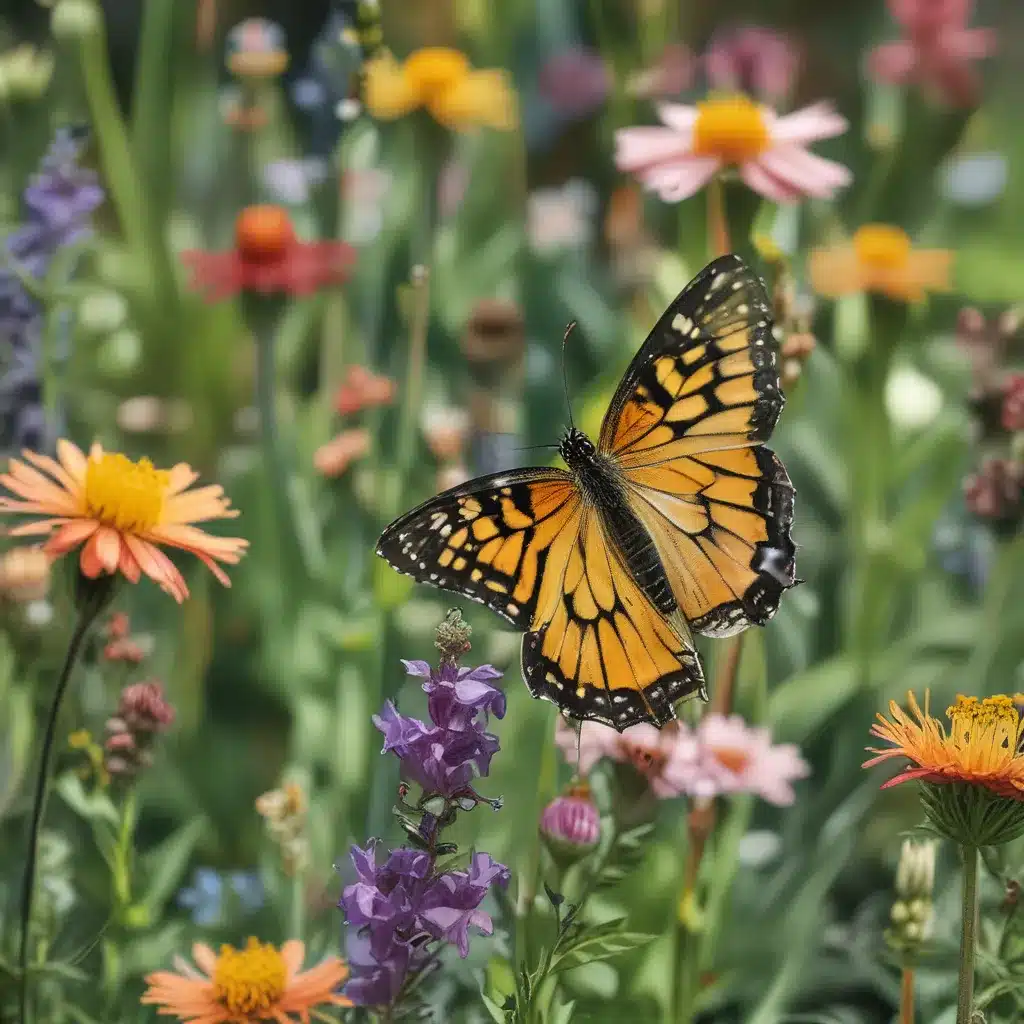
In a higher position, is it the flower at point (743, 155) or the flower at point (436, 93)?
the flower at point (436, 93)

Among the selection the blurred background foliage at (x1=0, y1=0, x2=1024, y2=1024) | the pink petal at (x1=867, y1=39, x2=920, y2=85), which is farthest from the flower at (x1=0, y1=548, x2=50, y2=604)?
the pink petal at (x1=867, y1=39, x2=920, y2=85)

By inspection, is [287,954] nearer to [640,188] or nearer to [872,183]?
[640,188]

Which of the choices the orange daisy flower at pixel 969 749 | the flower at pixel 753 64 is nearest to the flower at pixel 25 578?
the orange daisy flower at pixel 969 749

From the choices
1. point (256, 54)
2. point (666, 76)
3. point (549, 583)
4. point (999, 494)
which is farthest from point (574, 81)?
point (549, 583)

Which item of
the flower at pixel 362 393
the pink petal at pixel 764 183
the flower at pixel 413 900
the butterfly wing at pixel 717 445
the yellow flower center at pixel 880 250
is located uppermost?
the yellow flower center at pixel 880 250

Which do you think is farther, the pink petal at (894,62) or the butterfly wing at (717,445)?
the pink petal at (894,62)

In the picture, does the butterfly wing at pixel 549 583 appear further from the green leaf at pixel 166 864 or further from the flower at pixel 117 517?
the green leaf at pixel 166 864
